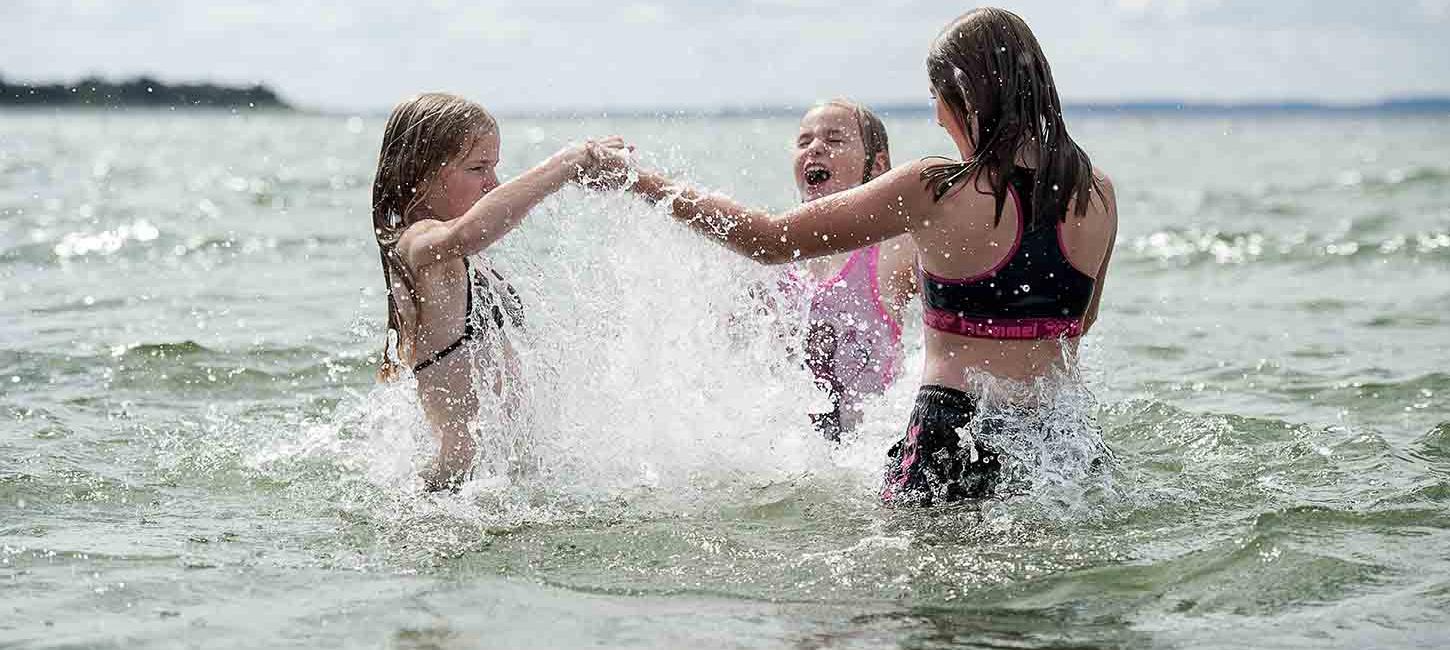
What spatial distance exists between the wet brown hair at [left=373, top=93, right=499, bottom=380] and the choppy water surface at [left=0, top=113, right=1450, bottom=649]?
0.40 m

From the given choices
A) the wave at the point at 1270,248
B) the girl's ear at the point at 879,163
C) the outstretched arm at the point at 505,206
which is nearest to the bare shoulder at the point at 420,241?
the outstretched arm at the point at 505,206

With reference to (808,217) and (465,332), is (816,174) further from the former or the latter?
(465,332)

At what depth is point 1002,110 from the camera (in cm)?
446

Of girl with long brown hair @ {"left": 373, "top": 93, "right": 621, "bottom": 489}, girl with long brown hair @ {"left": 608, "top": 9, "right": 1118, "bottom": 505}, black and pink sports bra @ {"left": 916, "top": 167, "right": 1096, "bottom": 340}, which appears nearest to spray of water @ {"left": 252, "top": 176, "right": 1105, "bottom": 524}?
girl with long brown hair @ {"left": 373, "top": 93, "right": 621, "bottom": 489}

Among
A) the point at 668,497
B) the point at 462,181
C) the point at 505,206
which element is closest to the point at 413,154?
the point at 462,181

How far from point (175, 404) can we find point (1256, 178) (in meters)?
33.3

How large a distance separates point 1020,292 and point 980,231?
0.26 m

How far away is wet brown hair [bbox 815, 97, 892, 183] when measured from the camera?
20.6ft

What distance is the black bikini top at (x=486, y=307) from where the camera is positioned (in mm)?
5430

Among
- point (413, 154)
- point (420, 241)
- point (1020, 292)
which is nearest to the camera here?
point (1020, 292)

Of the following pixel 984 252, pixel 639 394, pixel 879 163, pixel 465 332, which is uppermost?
pixel 879 163

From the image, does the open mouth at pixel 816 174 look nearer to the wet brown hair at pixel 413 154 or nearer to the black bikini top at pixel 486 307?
the black bikini top at pixel 486 307

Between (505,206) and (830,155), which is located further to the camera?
(830,155)

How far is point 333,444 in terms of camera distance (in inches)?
278
